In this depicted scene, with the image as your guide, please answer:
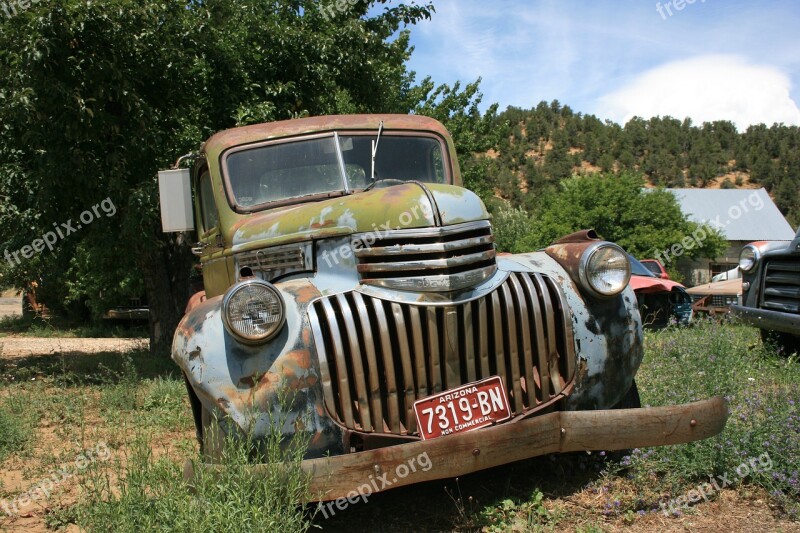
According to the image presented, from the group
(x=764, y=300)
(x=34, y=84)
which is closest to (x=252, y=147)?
(x=34, y=84)

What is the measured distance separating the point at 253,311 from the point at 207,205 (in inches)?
81.7

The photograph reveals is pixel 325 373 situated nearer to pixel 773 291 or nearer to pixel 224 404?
pixel 224 404

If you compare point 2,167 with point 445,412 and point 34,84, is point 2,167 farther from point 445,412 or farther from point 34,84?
point 445,412

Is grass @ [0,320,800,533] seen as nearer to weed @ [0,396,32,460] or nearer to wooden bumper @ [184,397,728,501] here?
weed @ [0,396,32,460]

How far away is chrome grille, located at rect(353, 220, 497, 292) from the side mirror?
182cm

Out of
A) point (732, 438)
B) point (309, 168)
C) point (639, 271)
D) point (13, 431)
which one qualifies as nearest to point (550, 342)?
point (732, 438)

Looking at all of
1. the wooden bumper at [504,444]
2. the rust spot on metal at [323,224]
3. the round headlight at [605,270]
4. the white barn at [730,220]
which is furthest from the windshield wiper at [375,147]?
the white barn at [730,220]

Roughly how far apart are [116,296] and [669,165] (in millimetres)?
48530

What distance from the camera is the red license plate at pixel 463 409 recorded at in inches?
125

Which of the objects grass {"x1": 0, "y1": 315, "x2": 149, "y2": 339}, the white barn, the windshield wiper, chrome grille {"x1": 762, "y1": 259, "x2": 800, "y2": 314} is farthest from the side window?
the white barn

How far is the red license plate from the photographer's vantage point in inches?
125

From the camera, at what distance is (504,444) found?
3057mm

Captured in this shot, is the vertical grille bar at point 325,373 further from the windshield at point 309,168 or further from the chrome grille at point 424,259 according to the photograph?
the windshield at point 309,168

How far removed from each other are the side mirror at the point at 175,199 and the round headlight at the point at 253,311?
6.08 ft
